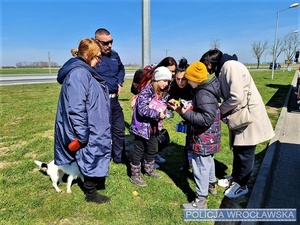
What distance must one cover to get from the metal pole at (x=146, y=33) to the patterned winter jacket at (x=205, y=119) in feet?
3.96

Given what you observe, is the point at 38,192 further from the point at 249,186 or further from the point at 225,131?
the point at 225,131

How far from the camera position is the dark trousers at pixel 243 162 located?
2.91m

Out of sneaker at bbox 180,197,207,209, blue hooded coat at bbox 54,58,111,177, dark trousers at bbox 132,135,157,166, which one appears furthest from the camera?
dark trousers at bbox 132,135,157,166

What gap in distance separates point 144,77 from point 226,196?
192cm

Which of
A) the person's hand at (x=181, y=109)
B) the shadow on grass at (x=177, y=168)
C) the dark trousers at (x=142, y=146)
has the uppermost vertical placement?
the person's hand at (x=181, y=109)

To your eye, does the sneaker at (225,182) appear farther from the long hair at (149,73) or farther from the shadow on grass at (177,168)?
the long hair at (149,73)

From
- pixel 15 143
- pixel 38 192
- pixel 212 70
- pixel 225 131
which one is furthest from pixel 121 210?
pixel 225 131

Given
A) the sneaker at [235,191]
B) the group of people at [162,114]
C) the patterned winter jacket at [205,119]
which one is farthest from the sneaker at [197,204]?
the patterned winter jacket at [205,119]

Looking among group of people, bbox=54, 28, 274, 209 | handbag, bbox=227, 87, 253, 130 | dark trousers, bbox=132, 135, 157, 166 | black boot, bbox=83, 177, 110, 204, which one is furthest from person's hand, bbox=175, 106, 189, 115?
black boot, bbox=83, 177, 110, 204

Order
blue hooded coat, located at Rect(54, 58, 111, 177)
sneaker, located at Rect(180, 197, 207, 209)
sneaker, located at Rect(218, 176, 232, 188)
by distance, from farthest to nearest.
Answer: sneaker, located at Rect(218, 176, 232, 188)
sneaker, located at Rect(180, 197, 207, 209)
blue hooded coat, located at Rect(54, 58, 111, 177)

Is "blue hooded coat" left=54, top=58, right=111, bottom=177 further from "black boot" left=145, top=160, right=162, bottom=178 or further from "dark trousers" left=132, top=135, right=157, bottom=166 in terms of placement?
"black boot" left=145, top=160, right=162, bottom=178

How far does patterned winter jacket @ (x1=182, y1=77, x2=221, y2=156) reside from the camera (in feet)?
7.94

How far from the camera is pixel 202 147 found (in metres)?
2.53

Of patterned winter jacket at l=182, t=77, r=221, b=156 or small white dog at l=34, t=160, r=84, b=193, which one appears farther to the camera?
small white dog at l=34, t=160, r=84, b=193
